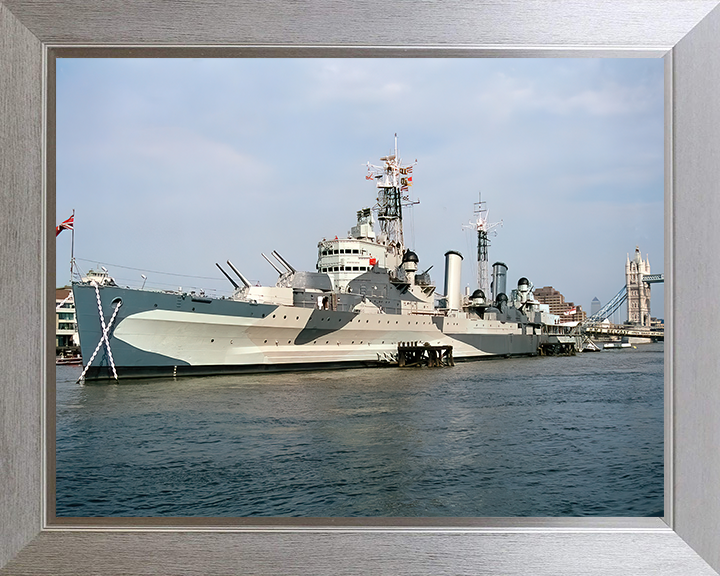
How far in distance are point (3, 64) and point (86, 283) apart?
8652 millimetres

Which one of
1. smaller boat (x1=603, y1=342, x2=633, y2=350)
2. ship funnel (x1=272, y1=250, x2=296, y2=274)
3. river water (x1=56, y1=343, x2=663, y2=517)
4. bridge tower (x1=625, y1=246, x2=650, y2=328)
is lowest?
smaller boat (x1=603, y1=342, x2=633, y2=350)

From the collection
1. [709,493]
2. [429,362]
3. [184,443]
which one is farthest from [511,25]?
[429,362]

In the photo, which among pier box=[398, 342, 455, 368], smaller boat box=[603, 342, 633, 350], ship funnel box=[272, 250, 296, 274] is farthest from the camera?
smaller boat box=[603, 342, 633, 350]

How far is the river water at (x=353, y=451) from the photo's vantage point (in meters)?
3.78

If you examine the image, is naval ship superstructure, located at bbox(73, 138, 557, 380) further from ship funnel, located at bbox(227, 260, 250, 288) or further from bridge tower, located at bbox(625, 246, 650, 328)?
bridge tower, located at bbox(625, 246, 650, 328)

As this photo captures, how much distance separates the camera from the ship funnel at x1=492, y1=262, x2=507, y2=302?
898 inches

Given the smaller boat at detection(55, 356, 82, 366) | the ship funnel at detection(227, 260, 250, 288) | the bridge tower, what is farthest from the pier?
the bridge tower

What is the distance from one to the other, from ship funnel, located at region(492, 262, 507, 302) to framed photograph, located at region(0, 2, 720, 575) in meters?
20.5

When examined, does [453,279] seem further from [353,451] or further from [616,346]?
[353,451]

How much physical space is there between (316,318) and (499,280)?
12.3m

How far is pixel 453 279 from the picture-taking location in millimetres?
19844

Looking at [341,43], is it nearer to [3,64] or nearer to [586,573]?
[3,64]

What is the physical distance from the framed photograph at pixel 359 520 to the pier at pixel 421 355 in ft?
42.7

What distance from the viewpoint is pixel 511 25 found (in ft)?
7.51
